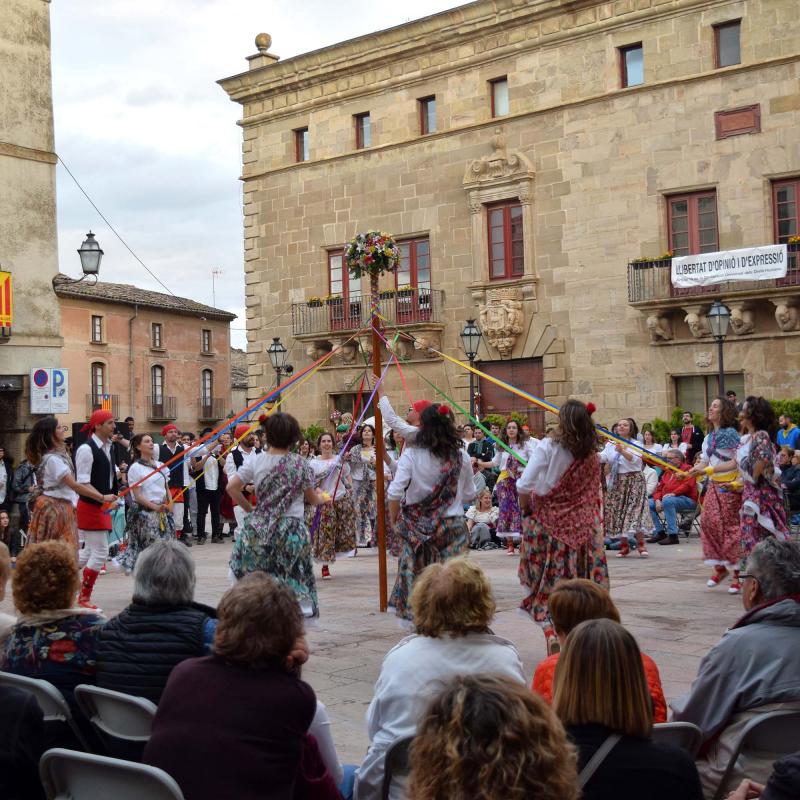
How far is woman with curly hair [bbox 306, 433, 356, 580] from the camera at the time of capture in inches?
498

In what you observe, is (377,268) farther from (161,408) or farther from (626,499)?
(161,408)

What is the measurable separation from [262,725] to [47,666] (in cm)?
134

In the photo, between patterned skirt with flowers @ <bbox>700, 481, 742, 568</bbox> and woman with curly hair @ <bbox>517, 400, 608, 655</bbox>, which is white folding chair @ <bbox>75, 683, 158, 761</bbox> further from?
patterned skirt with flowers @ <bbox>700, 481, 742, 568</bbox>

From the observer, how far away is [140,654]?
4.08 metres

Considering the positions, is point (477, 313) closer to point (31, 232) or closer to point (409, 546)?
point (31, 232)

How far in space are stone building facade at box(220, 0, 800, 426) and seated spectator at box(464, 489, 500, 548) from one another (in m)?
5.12

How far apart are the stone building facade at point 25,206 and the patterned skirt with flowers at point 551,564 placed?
13.9m

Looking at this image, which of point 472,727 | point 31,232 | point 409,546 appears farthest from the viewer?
point 31,232

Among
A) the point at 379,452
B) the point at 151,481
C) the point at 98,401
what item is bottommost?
the point at 151,481

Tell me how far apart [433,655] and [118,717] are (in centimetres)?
115

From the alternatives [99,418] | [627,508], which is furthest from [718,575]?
[99,418]

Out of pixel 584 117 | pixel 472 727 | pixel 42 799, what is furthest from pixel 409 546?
pixel 584 117

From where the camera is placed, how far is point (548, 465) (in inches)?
283

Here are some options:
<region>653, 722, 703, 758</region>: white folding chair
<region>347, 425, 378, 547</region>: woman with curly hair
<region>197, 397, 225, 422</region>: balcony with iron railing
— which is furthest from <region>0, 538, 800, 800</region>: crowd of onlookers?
<region>197, 397, 225, 422</region>: balcony with iron railing
